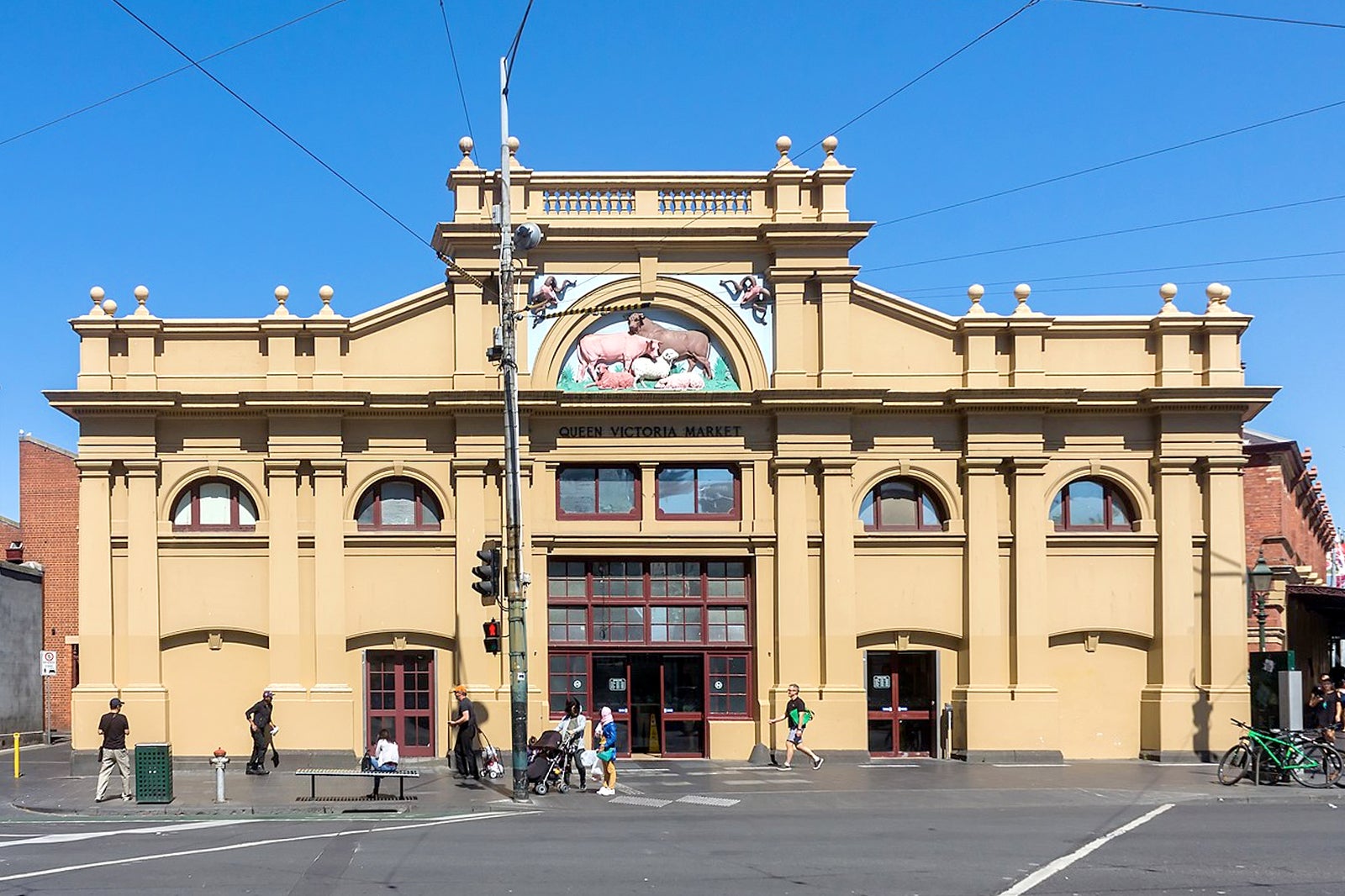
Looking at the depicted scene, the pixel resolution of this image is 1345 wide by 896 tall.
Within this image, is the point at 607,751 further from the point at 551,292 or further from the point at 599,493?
the point at 551,292

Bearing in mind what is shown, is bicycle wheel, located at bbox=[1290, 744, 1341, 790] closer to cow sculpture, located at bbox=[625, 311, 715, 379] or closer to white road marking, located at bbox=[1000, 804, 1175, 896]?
white road marking, located at bbox=[1000, 804, 1175, 896]

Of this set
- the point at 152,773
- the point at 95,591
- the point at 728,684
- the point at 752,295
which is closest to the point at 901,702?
the point at 728,684

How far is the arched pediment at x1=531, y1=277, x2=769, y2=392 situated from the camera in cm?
2853

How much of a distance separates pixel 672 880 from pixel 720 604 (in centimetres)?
1369

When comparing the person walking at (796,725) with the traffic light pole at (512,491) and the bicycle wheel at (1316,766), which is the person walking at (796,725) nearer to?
the traffic light pole at (512,491)

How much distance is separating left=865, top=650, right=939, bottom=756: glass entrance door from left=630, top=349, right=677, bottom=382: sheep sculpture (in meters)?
7.04

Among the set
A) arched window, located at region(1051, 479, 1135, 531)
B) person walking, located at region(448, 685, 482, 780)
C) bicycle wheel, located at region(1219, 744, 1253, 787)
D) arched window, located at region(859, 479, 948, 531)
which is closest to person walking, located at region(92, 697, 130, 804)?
person walking, located at region(448, 685, 482, 780)

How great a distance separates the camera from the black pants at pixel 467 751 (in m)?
25.3

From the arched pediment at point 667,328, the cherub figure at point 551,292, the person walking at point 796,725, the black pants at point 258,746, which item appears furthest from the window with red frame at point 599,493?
the black pants at point 258,746

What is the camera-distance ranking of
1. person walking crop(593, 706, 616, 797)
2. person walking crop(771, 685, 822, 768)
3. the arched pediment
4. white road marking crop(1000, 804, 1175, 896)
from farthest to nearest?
the arched pediment, person walking crop(771, 685, 822, 768), person walking crop(593, 706, 616, 797), white road marking crop(1000, 804, 1175, 896)

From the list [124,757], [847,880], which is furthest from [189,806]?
[847,880]

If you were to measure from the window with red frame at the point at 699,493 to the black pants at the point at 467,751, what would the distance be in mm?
6217

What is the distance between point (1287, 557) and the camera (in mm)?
39875

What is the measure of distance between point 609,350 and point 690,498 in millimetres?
3439
